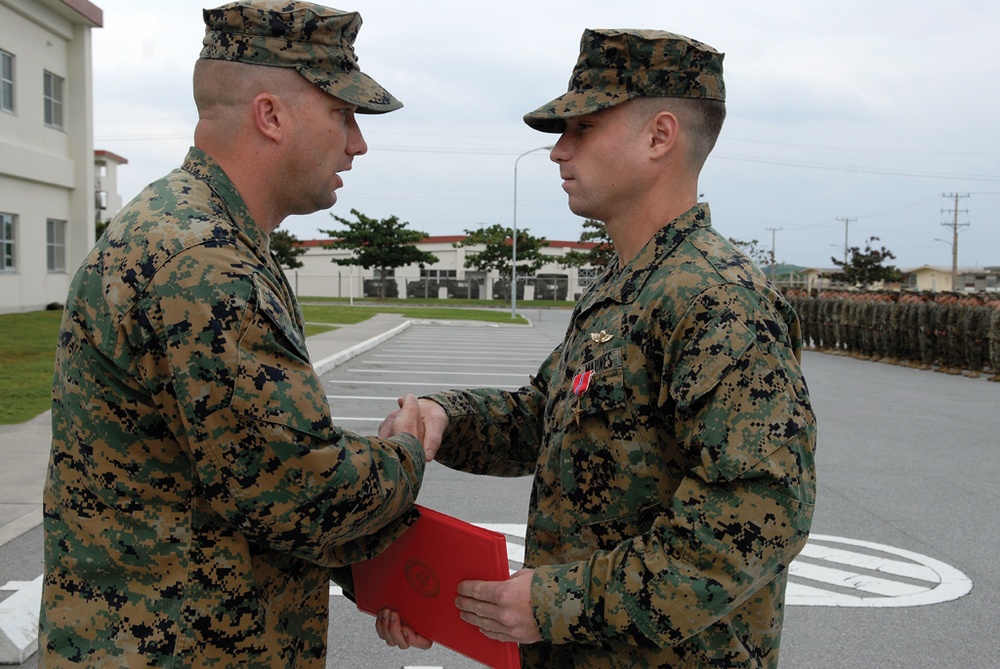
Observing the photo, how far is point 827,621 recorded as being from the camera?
4.27 m

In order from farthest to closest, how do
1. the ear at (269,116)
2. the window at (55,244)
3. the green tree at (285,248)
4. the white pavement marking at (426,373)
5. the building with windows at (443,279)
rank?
the building with windows at (443,279)
the green tree at (285,248)
the window at (55,244)
the white pavement marking at (426,373)
the ear at (269,116)

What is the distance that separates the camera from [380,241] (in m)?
56.3

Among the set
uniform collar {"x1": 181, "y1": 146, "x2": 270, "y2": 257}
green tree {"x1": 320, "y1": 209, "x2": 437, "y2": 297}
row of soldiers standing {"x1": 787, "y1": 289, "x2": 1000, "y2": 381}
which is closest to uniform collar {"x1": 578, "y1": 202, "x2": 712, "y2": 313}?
uniform collar {"x1": 181, "y1": 146, "x2": 270, "y2": 257}

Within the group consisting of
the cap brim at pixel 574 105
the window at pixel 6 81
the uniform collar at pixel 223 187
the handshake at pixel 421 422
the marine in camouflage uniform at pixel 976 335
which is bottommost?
the marine in camouflage uniform at pixel 976 335

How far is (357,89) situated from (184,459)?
2.89 feet

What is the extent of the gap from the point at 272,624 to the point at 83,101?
25.3 meters

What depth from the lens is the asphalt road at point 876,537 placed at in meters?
3.94

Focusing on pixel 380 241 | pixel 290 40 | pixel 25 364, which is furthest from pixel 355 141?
pixel 380 241

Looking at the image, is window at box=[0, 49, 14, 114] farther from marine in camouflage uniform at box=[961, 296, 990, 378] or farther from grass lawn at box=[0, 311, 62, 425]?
marine in camouflage uniform at box=[961, 296, 990, 378]

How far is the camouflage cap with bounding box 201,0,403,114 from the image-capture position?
6.20ft

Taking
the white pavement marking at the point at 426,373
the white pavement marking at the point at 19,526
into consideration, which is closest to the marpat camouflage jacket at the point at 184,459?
the white pavement marking at the point at 19,526

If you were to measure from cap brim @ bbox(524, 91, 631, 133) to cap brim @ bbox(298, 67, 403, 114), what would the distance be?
0.34 m

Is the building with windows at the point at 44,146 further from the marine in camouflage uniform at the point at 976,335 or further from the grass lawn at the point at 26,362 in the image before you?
the marine in camouflage uniform at the point at 976,335

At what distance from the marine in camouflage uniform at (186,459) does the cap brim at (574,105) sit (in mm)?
676
